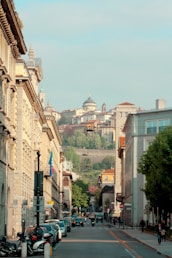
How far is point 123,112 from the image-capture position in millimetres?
183250

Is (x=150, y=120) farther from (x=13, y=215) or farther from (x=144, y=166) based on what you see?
(x=13, y=215)

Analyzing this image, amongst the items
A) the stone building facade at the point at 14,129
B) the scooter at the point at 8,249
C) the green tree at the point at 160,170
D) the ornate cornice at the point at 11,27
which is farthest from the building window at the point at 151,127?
the scooter at the point at 8,249

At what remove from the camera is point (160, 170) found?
236ft

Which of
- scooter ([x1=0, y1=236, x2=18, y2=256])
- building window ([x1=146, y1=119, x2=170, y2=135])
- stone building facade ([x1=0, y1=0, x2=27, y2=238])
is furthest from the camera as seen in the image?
building window ([x1=146, y1=119, x2=170, y2=135])

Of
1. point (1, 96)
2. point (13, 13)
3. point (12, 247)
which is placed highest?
point (13, 13)

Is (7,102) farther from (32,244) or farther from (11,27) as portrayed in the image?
(32,244)

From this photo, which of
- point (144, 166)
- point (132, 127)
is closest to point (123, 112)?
point (132, 127)

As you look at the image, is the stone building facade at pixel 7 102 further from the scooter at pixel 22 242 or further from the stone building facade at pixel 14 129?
the scooter at pixel 22 242

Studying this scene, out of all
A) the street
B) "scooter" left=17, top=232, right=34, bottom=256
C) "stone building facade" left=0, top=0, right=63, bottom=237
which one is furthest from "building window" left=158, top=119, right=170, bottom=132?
"scooter" left=17, top=232, right=34, bottom=256

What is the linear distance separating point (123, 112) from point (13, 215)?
119952 mm

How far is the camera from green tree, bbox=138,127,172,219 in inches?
2803

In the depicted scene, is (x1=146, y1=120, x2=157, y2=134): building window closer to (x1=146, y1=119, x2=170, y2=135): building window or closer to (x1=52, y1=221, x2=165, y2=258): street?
(x1=146, y1=119, x2=170, y2=135): building window

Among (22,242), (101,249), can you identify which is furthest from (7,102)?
(22,242)

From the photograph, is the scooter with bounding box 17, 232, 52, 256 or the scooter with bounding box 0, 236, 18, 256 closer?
the scooter with bounding box 0, 236, 18, 256
